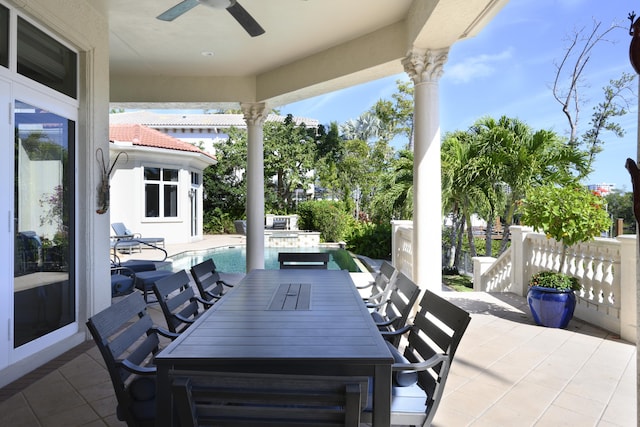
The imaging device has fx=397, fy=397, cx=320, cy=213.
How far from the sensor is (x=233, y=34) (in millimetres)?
5090

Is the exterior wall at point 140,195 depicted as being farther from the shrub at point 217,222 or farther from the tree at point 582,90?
the tree at point 582,90

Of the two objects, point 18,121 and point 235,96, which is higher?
point 235,96

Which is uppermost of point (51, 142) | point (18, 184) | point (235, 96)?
point (235, 96)

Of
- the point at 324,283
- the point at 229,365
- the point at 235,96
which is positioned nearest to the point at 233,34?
the point at 235,96

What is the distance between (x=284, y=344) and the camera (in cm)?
170

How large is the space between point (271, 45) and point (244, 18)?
197 centimetres

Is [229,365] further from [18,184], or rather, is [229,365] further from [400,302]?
[18,184]

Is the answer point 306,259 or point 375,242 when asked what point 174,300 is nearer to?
point 306,259

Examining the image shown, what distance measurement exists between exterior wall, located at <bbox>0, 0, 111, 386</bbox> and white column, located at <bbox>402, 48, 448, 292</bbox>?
3425 millimetres

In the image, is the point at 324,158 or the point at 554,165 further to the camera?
the point at 324,158

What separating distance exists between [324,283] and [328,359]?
160 cm

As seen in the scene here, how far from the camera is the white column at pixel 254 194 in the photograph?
278 inches

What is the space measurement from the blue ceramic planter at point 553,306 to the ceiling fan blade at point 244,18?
4.07 metres

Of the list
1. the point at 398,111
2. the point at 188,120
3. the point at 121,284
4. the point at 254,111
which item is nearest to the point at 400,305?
the point at 121,284
